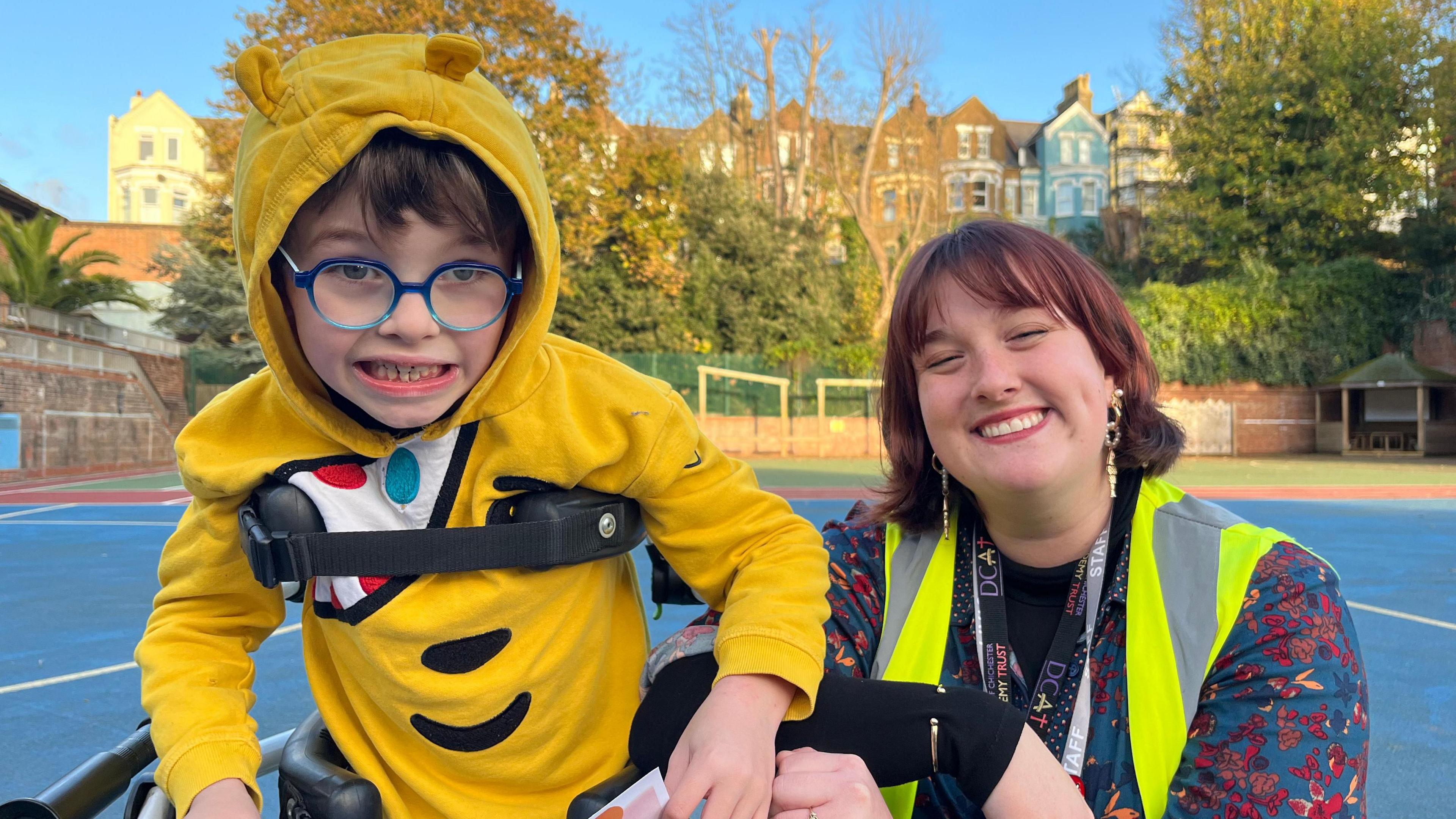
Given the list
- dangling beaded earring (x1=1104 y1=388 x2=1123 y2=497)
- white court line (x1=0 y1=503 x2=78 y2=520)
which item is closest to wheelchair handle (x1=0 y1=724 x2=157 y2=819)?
dangling beaded earring (x1=1104 y1=388 x2=1123 y2=497)

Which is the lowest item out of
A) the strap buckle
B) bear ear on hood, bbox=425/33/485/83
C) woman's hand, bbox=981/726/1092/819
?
woman's hand, bbox=981/726/1092/819

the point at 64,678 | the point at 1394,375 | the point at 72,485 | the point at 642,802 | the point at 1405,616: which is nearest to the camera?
the point at 642,802

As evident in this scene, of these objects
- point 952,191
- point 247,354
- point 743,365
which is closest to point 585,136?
point 743,365

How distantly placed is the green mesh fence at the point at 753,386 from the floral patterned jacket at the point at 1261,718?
60.4 ft

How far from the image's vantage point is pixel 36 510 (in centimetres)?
1052

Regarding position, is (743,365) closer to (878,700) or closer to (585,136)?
(585,136)

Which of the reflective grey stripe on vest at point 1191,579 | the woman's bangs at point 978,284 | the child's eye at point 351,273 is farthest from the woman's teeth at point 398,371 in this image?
the reflective grey stripe on vest at point 1191,579

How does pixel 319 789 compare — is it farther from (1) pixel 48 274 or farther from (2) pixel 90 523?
(1) pixel 48 274

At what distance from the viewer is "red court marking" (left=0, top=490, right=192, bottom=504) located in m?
11.5

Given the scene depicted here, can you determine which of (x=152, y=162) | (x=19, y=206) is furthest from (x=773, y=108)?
(x=152, y=162)

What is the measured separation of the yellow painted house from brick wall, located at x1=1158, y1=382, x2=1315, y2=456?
48962mm

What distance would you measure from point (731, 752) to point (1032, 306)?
3.01 ft

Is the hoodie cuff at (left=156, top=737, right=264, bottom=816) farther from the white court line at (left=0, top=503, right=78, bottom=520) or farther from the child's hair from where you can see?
the white court line at (left=0, top=503, right=78, bottom=520)

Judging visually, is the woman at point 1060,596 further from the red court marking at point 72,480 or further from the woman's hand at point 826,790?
the red court marking at point 72,480
